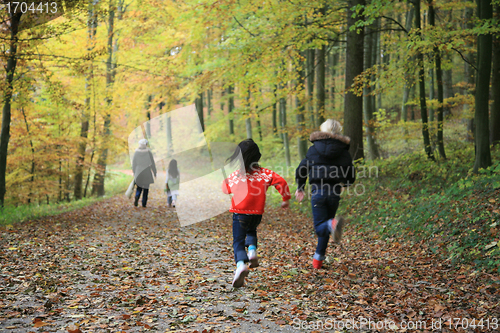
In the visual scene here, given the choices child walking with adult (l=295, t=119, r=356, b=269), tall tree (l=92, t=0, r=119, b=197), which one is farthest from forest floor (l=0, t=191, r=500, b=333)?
tall tree (l=92, t=0, r=119, b=197)

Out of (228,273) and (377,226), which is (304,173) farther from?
(377,226)

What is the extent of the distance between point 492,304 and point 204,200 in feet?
44.4

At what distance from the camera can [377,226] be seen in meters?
8.51

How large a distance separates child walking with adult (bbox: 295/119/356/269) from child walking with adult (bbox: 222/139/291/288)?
592 mm

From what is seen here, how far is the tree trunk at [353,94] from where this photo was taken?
450 inches

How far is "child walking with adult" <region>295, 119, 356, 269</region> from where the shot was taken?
529 centimetres

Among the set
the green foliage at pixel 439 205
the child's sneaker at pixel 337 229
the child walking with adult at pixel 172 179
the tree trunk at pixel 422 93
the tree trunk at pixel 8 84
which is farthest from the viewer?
the child walking with adult at pixel 172 179

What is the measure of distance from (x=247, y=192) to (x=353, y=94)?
7904 mm

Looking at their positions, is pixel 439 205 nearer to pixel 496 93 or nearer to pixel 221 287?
pixel 496 93

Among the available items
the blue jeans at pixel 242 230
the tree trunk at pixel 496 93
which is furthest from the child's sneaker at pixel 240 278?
the tree trunk at pixel 496 93

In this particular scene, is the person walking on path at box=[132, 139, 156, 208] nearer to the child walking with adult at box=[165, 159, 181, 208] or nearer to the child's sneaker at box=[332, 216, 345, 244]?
the child walking with adult at box=[165, 159, 181, 208]

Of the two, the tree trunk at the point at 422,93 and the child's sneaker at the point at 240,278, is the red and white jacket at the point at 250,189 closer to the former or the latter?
the child's sneaker at the point at 240,278

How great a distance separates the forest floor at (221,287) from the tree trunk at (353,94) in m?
4.13

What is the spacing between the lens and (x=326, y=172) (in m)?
5.28
